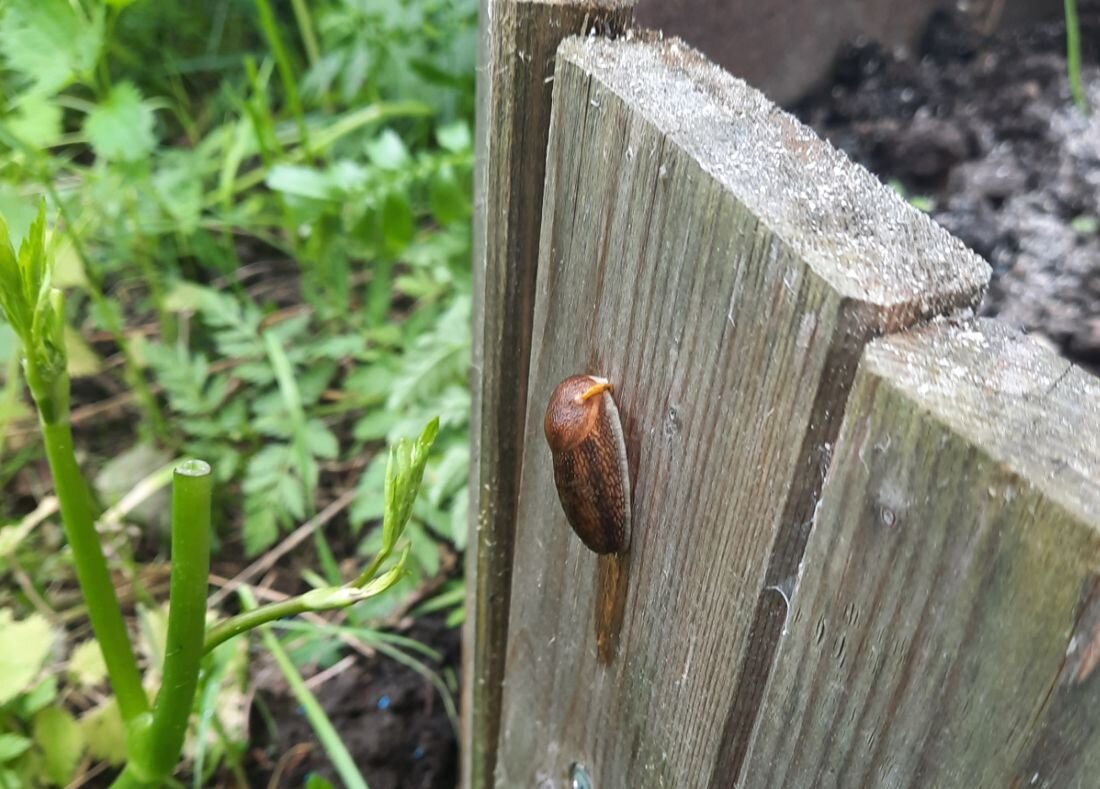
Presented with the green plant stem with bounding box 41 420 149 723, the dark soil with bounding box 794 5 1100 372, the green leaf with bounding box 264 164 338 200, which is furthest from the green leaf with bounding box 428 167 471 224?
the green plant stem with bounding box 41 420 149 723

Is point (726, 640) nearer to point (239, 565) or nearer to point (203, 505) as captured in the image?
point (203, 505)

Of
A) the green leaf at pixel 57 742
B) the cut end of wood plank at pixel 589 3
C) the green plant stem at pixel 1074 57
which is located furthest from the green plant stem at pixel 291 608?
the green plant stem at pixel 1074 57

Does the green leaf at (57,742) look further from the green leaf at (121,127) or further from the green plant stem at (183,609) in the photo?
the green leaf at (121,127)

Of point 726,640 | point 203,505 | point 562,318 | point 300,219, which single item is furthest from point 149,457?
point 726,640

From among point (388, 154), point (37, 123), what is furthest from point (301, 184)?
point (37, 123)

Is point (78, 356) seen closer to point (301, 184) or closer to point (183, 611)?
point (301, 184)

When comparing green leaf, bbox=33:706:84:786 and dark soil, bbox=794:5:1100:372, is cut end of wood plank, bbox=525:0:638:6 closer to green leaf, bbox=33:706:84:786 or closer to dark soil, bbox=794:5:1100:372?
dark soil, bbox=794:5:1100:372
